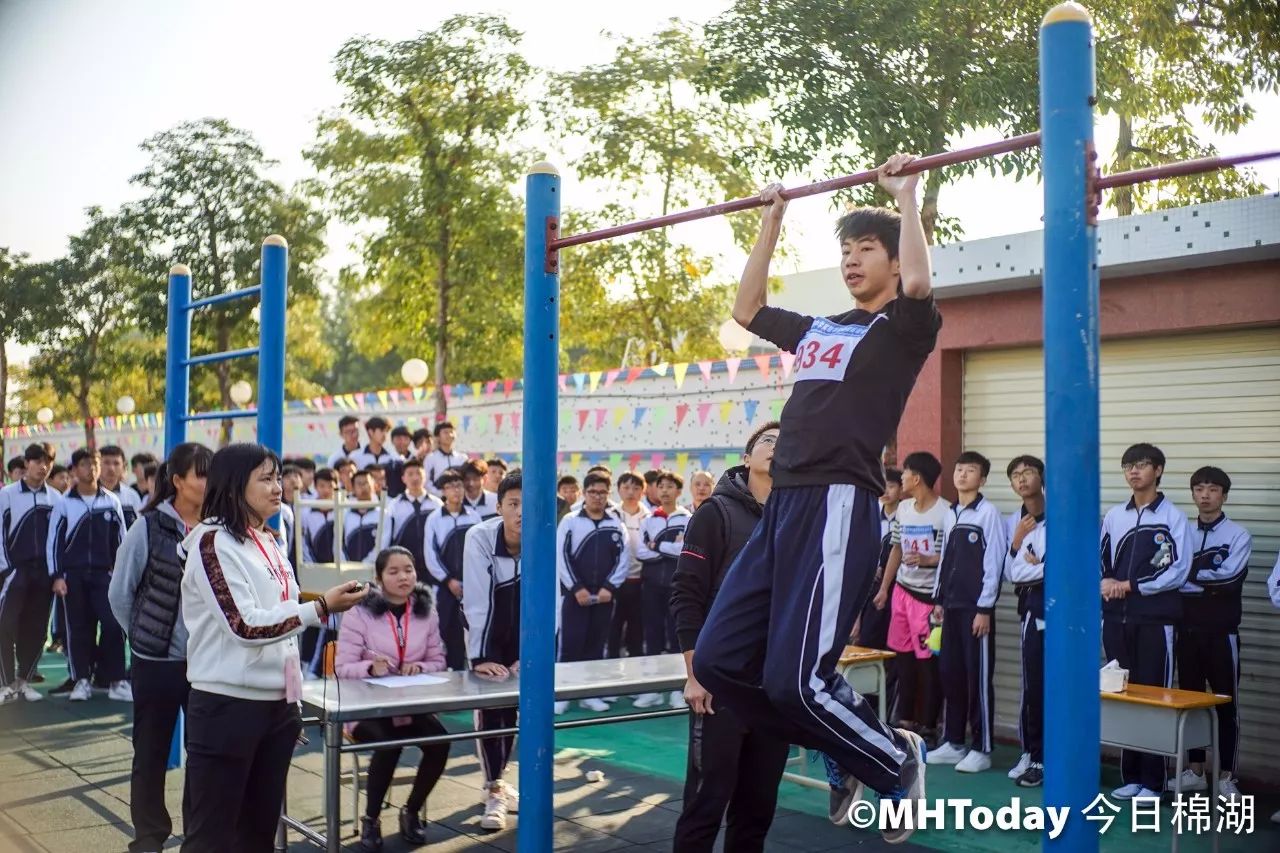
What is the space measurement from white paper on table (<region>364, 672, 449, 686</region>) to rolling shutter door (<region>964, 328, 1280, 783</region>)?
351cm

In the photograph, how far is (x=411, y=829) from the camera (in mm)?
5438

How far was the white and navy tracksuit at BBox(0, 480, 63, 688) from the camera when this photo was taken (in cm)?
915

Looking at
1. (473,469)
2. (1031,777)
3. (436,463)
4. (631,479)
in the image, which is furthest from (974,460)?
(436,463)

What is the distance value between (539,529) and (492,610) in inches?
73.2

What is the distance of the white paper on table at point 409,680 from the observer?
197 inches

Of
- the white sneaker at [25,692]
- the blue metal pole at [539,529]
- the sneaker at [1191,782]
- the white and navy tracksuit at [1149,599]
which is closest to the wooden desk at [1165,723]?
the white and navy tracksuit at [1149,599]

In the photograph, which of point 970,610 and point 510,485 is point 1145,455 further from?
point 510,485

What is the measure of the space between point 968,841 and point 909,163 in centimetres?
356

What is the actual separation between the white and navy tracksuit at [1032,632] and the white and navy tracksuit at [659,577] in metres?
2.85

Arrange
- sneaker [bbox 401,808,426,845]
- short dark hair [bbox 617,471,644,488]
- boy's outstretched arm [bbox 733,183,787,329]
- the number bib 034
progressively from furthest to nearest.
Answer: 1. short dark hair [bbox 617,471,644,488]
2. sneaker [bbox 401,808,426,845]
3. boy's outstretched arm [bbox 733,183,787,329]
4. the number bib 034

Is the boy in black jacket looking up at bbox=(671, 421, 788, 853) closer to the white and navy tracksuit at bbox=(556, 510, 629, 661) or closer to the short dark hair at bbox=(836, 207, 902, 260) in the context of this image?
the short dark hair at bbox=(836, 207, 902, 260)

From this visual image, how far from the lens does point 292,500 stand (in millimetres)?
8758

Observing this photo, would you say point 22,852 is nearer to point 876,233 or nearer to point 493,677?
point 493,677

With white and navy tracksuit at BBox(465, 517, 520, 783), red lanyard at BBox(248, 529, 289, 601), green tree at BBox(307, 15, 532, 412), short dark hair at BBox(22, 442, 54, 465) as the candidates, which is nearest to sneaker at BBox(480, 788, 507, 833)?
white and navy tracksuit at BBox(465, 517, 520, 783)
